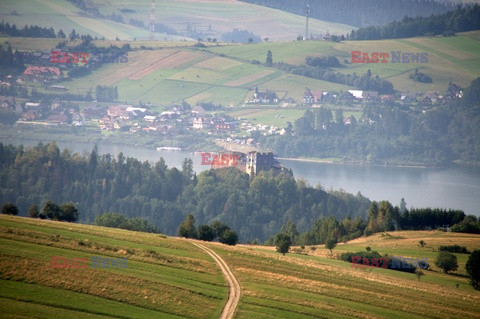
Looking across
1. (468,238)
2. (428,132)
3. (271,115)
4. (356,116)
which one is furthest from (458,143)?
(468,238)

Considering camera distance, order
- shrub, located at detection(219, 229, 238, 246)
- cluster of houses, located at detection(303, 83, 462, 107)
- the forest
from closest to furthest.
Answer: shrub, located at detection(219, 229, 238, 246)
the forest
cluster of houses, located at detection(303, 83, 462, 107)

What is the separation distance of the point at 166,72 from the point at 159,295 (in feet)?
537

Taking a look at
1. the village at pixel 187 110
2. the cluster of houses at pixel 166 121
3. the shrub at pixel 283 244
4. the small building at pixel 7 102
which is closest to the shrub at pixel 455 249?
the shrub at pixel 283 244

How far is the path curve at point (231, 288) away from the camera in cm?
3138

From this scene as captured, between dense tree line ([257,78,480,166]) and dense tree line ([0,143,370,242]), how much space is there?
56525mm

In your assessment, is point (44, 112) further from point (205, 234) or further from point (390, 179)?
point (205, 234)

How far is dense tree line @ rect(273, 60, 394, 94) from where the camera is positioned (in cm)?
19200

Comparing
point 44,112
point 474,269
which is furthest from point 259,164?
point 44,112

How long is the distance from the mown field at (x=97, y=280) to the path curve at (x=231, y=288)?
0.30 m

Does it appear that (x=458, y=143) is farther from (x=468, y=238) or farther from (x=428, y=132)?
(x=468, y=238)

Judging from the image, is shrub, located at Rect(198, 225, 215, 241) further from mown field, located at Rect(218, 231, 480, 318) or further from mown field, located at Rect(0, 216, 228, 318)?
mown field, located at Rect(0, 216, 228, 318)

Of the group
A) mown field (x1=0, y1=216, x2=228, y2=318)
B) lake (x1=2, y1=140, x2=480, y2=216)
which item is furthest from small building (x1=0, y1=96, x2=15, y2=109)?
mown field (x1=0, y1=216, x2=228, y2=318)

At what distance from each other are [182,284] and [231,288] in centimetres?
253

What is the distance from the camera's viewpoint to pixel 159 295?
103 feet
